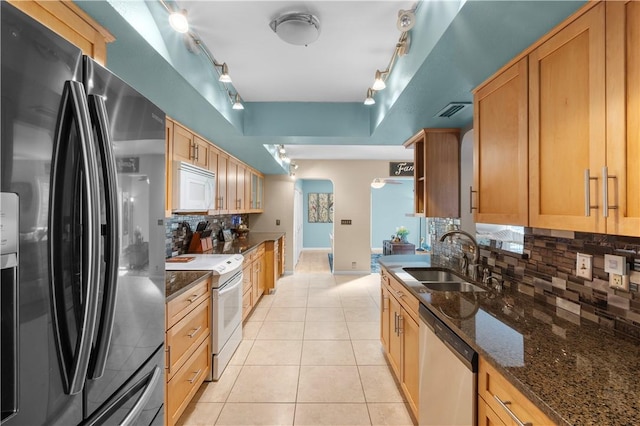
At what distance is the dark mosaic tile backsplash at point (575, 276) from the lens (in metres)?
1.15

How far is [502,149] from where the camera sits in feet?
5.12

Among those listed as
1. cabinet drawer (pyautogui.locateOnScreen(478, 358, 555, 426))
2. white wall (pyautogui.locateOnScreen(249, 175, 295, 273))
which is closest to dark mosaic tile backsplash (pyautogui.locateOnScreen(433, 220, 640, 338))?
cabinet drawer (pyautogui.locateOnScreen(478, 358, 555, 426))

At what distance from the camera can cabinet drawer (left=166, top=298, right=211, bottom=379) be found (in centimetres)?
172

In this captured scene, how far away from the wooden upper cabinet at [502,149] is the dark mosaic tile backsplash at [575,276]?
30 centimetres

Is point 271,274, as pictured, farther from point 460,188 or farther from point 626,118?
point 626,118

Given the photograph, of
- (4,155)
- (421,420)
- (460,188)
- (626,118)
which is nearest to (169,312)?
(4,155)

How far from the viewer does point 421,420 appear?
163cm

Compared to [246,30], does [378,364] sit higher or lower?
lower

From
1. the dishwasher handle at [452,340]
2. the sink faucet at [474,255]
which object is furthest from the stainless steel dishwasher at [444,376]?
the sink faucet at [474,255]

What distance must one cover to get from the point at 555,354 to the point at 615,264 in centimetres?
52

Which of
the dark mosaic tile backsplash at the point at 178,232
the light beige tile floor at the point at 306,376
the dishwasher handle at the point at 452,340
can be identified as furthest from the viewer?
the dark mosaic tile backsplash at the point at 178,232

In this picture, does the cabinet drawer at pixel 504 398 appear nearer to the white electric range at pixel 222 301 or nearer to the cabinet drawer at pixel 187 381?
the cabinet drawer at pixel 187 381

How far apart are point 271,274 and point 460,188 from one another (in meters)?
3.26

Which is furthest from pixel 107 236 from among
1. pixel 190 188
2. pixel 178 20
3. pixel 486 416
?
pixel 190 188
